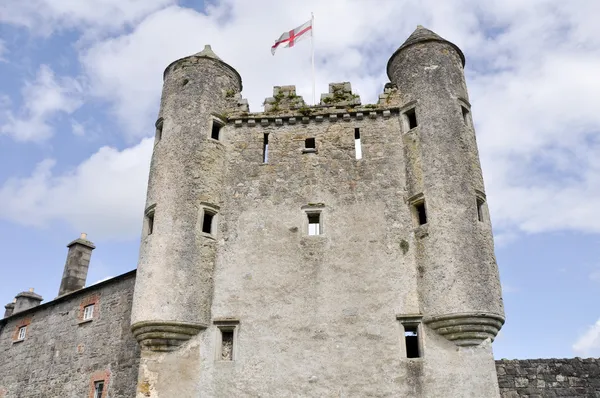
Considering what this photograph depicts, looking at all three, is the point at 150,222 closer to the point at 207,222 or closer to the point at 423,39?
the point at 207,222

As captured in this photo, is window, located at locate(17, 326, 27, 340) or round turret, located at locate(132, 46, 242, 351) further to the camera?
window, located at locate(17, 326, 27, 340)

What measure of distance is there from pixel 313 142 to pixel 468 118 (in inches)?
177

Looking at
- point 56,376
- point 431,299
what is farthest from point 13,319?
point 431,299

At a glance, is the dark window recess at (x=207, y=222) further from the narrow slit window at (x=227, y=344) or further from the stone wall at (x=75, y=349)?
the stone wall at (x=75, y=349)

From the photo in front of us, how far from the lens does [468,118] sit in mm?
15414

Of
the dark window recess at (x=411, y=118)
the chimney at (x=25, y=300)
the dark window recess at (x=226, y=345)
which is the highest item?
the dark window recess at (x=411, y=118)

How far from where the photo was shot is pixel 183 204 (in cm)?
1425

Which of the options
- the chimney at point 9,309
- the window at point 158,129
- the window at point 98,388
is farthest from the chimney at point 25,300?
the window at point 158,129

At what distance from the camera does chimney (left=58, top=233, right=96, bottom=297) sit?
22.8 metres

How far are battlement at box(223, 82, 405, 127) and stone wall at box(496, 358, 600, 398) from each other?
7647 mm

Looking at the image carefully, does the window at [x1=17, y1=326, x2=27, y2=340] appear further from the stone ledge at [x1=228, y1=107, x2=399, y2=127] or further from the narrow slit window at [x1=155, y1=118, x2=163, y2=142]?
the stone ledge at [x1=228, y1=107, x2=399, y2=127]

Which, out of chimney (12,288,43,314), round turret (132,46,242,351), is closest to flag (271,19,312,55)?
round turret (132,46,242,351)

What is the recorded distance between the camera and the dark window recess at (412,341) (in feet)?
42.1

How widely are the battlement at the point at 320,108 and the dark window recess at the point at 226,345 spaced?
6145mm
